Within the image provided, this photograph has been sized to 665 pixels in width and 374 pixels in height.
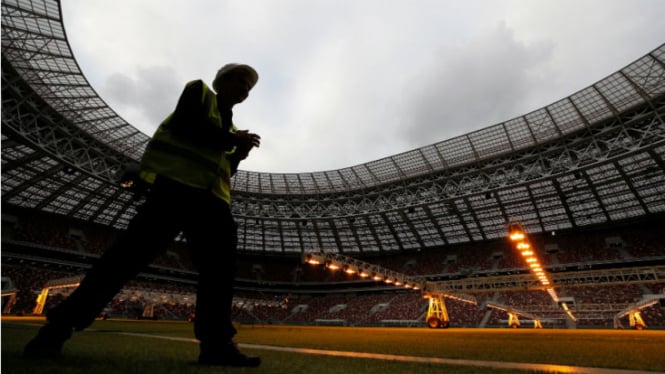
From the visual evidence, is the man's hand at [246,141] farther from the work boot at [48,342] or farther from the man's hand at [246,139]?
the work boot at [48,342]

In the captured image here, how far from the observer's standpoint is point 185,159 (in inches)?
115

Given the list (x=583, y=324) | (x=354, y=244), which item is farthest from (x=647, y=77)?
(x=354, y=244)

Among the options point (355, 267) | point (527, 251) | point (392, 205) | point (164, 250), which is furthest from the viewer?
point (392, 205)

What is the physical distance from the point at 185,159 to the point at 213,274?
977mm

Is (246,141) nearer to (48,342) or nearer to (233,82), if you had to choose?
(233,82)

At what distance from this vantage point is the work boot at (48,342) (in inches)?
99.2

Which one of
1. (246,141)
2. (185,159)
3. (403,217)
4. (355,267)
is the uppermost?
(403,217)

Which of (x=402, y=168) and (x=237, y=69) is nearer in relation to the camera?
(x=237, y=69)

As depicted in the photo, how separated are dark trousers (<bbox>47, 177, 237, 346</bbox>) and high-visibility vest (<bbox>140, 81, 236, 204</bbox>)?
76mm

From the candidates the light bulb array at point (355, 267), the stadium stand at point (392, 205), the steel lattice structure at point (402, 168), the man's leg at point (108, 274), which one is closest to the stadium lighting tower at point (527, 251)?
the stadium stand at point (392, 205)

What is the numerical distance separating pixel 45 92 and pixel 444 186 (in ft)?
108

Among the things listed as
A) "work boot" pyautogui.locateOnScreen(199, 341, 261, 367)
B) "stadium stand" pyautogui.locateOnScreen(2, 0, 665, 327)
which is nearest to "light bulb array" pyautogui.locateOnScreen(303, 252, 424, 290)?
"stadium stand" pyautogui.locateOnScreen(2, 0, 665, 327)

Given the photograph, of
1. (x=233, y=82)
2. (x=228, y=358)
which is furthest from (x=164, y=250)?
(x=233, y=82)

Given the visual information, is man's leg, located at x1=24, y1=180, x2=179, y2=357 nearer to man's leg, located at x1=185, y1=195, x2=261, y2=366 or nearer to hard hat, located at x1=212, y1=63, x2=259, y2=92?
man's leg, located at x1=185, y1=195, x2=261, y2=366
